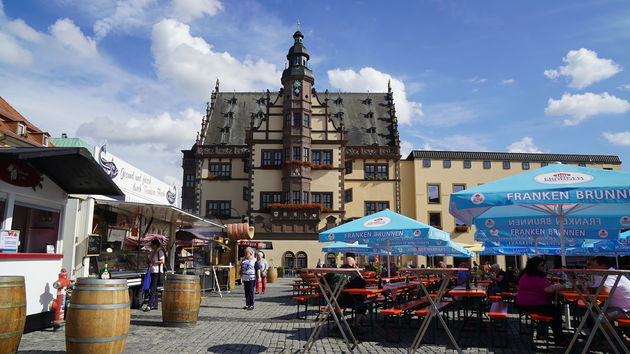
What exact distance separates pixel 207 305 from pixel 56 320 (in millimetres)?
5480

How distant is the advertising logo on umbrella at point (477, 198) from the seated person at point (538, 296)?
1.30 metres

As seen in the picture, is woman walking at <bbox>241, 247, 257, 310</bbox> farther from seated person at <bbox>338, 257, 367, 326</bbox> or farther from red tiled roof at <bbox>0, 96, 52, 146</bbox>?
red tiled roof at <bbox>0, 96, 52, 146</bbox>

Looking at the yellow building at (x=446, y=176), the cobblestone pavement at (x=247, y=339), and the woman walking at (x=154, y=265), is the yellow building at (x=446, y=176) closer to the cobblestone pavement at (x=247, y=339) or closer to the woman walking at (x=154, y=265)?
the cobblestone pavement at (x=247, y=339)

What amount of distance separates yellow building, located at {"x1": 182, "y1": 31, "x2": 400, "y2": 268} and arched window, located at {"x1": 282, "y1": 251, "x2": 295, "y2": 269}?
3.3 inches

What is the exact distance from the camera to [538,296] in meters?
7.62

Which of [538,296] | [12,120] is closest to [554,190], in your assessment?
[538,296]

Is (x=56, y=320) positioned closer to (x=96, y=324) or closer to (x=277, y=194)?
(x=96, y=324)

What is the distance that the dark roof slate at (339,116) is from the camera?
47.7m

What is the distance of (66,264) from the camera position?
11180 mm

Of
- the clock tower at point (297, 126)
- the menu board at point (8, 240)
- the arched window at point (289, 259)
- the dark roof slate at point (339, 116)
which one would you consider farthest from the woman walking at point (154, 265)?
the dark roof slate at point (339, 116)

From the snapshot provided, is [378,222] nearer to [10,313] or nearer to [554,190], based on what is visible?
[554,190]

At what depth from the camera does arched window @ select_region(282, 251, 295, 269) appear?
3991cm

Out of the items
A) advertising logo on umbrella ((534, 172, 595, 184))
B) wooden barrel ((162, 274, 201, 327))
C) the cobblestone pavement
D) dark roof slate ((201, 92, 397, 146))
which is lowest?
the cobblestone pavement

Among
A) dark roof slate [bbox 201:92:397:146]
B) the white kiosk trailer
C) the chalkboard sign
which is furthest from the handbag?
dark roof slate [bbox 201:92:397:146]
